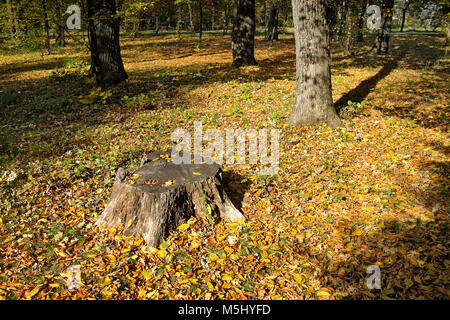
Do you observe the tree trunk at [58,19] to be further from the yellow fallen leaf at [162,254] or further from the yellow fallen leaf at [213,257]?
the yellow fallen leaf at [213,257]

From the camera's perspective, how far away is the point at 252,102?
8648 mm

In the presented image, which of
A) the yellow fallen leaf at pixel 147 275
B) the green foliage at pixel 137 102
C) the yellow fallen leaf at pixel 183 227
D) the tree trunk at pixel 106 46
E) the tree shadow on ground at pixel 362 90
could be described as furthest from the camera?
the tree trunk at pixel 106 46

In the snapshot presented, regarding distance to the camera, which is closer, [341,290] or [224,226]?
[341,290]

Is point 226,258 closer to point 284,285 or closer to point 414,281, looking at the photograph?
point 284,285

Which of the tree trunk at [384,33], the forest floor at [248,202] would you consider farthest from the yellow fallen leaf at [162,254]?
the tree trunk at [384,33]

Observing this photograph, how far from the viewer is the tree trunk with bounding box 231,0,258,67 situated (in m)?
12.5

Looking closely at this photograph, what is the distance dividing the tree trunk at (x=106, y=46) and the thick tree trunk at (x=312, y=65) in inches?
218

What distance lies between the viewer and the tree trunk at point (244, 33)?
1253 centimetres

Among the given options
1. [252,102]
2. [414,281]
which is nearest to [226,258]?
[414,281]

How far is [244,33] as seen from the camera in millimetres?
12680

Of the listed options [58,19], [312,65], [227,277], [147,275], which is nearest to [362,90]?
[312,65]

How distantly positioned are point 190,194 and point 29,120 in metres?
6.71

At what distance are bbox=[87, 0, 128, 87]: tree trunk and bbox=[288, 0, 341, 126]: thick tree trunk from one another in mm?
5525
